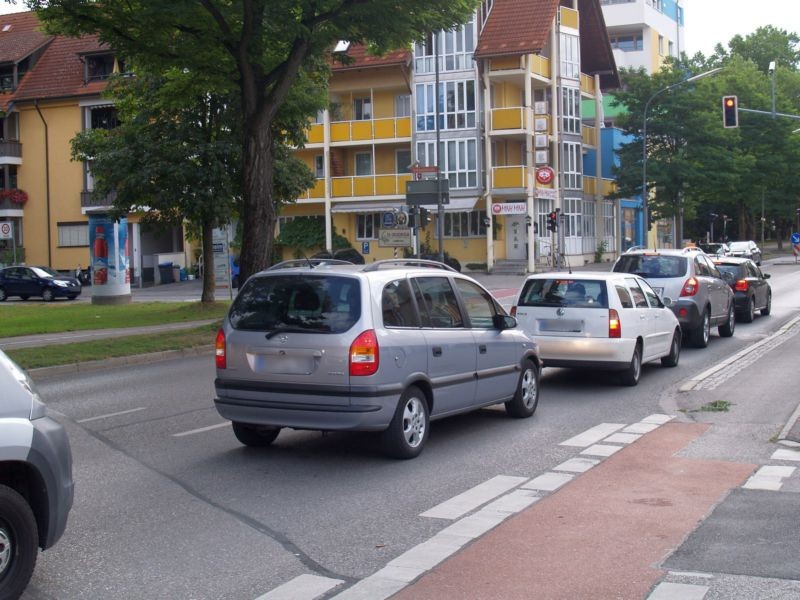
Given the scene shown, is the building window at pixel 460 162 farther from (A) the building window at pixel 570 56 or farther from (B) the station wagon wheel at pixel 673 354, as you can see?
(B) the station wagon wheel at pixel 673 354

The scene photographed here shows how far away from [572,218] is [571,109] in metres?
6.01

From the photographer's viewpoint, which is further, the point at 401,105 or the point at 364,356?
the point at 401,105

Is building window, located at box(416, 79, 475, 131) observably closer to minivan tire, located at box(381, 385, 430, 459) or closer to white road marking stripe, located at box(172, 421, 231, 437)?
white road marking stripe, located at box(172, 421, 231, 437)

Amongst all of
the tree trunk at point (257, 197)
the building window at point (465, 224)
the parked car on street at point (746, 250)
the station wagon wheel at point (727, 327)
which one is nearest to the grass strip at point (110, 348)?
the tree trunk at point (257, 197)

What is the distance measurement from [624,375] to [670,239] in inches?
2644

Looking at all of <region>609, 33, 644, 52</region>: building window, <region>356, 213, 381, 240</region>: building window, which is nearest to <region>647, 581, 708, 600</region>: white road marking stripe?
<region>356, 213, 381, 240</region>: building window

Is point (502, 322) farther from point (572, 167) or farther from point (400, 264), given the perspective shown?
point (572, 167)

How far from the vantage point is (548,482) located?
8.12m

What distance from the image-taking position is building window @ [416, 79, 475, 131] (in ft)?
176

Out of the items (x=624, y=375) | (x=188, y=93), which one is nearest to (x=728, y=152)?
(x=188, y=93)

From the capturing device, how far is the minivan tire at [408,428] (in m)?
8.79

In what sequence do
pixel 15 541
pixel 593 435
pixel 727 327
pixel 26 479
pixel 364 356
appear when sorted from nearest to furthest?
pixel 15 541
pixel 26 479
pixel 364 356
pixel 593 435
pixel 727 327

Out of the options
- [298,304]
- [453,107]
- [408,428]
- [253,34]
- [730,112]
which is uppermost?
[453,107]

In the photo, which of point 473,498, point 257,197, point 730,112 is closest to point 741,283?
point 257,197
